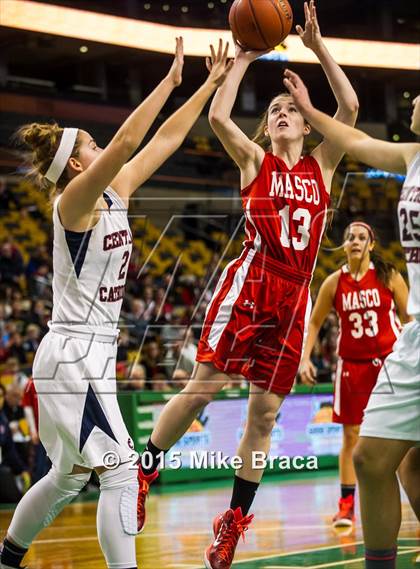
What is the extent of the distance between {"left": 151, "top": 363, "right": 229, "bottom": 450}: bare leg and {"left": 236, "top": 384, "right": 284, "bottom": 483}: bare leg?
0.21m

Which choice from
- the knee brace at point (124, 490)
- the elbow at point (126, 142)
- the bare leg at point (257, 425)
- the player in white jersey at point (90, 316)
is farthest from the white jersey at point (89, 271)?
the bare leg at point (257, 425)

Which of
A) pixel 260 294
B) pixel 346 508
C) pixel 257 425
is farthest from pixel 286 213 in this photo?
pixel 346 508

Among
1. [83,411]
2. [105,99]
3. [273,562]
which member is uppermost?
[105,99]

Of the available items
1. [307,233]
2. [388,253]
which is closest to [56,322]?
[307,233]

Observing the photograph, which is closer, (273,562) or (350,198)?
(273,562)

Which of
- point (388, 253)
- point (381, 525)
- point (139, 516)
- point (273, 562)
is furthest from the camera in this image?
point (388, 253)

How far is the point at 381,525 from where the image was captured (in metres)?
3.88

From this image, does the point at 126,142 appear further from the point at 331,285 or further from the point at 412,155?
the point at 331,285

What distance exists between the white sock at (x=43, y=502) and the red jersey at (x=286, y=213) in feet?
5.38

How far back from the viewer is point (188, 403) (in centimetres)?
537

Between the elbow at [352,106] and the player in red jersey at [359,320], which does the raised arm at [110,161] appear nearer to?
the elbow at [352,106]

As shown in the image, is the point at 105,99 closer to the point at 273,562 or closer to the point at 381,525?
the point at 273,562

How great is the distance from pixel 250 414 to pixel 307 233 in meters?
1.01

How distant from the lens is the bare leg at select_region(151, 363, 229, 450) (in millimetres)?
5359
